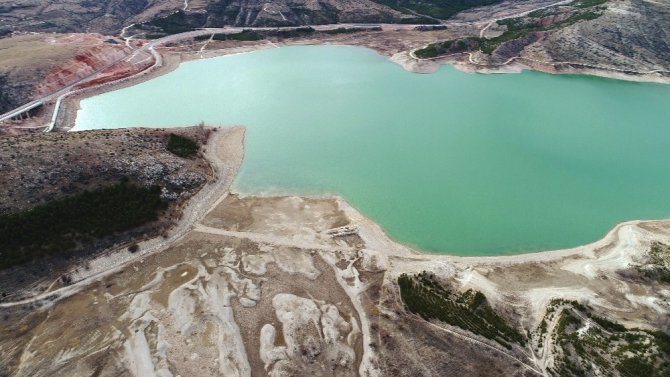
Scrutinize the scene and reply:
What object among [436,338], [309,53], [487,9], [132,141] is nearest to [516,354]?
[436,338]

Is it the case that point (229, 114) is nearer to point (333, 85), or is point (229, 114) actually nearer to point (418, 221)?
point (333, 85)

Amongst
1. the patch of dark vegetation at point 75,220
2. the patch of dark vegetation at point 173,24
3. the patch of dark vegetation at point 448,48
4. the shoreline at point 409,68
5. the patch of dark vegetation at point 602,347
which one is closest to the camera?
the patch of dark vegetation at point 602,347

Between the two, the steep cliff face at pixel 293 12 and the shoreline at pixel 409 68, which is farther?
the steep cliff face at pixel 293 12

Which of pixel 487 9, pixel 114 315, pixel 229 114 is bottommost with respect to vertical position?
pixel 114 315

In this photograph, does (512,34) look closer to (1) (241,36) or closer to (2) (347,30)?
(2) (347,30)

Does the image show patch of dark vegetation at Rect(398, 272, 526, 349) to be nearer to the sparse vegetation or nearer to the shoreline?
the shoreline

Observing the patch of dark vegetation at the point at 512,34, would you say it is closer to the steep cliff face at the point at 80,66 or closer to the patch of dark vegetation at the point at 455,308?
the steep cliff face at the point at 80,66

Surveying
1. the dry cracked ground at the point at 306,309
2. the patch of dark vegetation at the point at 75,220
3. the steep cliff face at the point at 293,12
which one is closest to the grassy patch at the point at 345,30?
the steep cliff face at the point at 293,12
